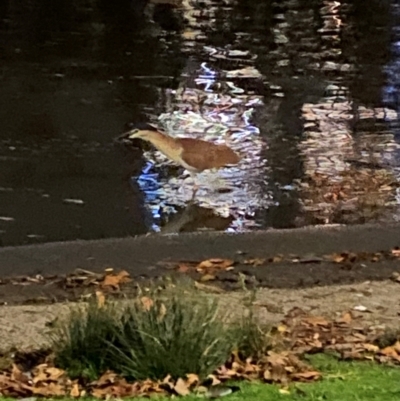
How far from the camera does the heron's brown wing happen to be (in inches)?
395

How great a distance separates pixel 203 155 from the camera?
10.1m

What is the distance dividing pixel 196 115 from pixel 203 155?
7.14ft

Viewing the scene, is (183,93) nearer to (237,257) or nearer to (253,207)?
(253,207)

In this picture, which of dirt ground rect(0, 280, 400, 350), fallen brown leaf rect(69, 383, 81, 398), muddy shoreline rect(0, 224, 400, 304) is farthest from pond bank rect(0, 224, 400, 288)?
fallen brown leaf rect(69, 383, 81, 398)

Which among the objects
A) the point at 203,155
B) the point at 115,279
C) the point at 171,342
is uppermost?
the point at 203,155

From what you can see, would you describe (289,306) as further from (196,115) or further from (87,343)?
(196,115)

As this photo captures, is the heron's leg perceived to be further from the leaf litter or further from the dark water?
the leaf litter

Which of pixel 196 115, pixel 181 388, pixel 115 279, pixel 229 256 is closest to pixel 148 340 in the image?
pixel 181 388

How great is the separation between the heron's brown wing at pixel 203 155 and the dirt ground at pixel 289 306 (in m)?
3.15

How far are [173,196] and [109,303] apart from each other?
4286 millimetres

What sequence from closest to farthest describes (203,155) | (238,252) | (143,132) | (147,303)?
1. (147,303)
2. (238,252)
3. (203,155)
4. (143,132)

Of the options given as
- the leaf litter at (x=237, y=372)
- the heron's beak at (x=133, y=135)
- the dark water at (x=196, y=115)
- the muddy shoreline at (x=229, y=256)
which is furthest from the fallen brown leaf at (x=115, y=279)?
the heron's beak at (x=133, y=135)

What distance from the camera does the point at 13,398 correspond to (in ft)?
16.1

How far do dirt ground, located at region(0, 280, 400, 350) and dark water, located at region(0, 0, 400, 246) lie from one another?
229cm
